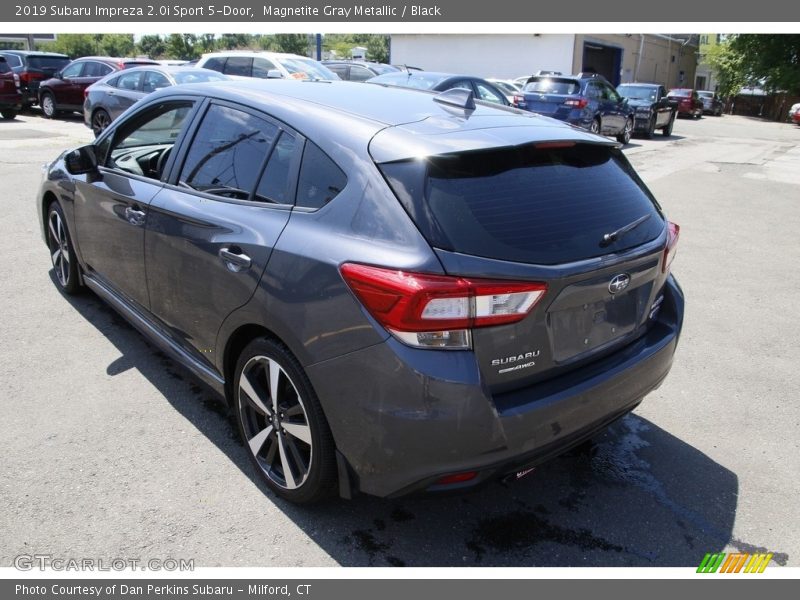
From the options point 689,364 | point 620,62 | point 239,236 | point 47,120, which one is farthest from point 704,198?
point 620,62

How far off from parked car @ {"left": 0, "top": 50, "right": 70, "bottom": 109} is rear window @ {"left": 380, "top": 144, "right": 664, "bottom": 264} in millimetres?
20619

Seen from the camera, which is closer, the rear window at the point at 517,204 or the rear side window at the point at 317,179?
the rear window at the point at 517,204

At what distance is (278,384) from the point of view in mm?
2805

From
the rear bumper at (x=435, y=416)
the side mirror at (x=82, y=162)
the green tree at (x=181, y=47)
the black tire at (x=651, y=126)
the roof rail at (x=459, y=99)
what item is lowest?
the black tire at (x=651, y=126)

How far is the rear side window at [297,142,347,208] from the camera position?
104 inches

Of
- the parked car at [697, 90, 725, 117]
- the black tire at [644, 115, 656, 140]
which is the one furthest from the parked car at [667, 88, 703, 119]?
the black tire at [644, 115, 656, 140]

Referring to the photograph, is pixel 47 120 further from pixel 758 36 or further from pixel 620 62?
pixel 758 36

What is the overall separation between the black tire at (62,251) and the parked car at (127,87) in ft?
24.7

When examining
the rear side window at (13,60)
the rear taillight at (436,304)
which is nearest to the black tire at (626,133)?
the rear side window at (13,60)

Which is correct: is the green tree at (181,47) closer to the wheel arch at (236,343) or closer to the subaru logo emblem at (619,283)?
the wheel arch at (236,343)

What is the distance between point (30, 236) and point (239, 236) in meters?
5.18

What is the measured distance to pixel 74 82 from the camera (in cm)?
1827

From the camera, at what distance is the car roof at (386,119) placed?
8.50ft

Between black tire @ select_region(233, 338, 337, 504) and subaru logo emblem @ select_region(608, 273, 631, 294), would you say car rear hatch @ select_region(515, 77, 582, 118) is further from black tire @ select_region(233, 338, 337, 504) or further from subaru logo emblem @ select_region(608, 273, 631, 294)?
black tire @ select_region(233, 338, 337, 504)
